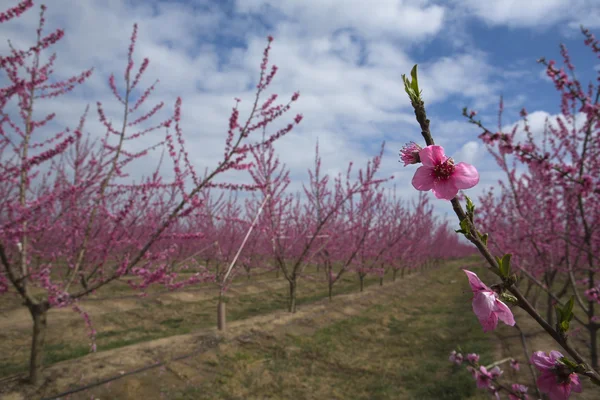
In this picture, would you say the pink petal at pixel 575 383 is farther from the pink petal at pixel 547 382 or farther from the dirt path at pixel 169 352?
the dirt path at pixel 169 352

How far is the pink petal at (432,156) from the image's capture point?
2.79 feet

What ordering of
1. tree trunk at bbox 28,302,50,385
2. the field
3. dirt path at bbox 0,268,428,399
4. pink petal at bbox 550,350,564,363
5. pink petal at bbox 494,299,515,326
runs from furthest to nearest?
the field, dirt path at bbox 0,268,428,399, tree trunk at bbox 28,302,50,385, pink petal at bbox 550,350,564,363, pink petal at bbox 494,299,515,326

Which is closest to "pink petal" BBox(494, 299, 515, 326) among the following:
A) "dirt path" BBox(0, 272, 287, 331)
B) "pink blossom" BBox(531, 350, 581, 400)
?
"pink blossom" BBox(531, 350, 581, 400)

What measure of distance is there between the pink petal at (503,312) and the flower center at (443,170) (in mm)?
323

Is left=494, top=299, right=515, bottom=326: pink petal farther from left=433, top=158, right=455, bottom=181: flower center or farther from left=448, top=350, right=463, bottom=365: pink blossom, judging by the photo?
left=448, top=350, right=463, bottom=365: pink blossom

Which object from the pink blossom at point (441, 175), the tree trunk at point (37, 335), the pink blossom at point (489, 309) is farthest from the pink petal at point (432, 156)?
the tree trunk at point (37, 335)

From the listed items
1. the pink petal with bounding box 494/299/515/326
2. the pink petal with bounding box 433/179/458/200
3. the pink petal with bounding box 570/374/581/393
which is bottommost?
the pink petal with bounding box 570/374/581/393

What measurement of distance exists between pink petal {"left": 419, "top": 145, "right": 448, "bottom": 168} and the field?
2.80 meters

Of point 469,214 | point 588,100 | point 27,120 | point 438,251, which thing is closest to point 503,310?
point 469,214

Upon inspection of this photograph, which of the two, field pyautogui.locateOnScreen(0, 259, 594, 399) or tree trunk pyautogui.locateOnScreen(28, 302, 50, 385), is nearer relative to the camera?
tree trunk pyautogui.locateOnScreen(28, 302, 50, 385)

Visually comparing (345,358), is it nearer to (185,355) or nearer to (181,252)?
(185,355)

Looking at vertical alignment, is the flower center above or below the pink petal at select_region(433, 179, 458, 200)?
above

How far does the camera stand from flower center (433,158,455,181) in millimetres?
885

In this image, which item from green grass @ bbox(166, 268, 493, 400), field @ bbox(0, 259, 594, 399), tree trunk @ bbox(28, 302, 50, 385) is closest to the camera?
tree trunk @ bbox(28, 302, 50, 385)
